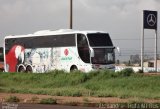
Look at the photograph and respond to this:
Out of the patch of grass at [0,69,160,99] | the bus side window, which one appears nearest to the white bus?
the bus side window

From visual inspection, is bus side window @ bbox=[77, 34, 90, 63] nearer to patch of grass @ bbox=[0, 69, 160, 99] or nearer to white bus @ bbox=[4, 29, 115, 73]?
white bus @ bbox=[4, 29, 115, 73]

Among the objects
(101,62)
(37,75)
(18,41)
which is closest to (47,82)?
(37,75)

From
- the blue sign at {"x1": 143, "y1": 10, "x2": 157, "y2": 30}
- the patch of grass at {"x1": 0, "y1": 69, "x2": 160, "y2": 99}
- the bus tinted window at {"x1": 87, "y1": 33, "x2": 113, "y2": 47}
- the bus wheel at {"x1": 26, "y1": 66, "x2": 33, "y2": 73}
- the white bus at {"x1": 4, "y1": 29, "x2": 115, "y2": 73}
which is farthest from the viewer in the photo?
the blue sign at {"x1": 143, "y1": 10, "x2": 157, "y2": 30}

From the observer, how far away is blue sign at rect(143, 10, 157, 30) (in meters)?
45.7

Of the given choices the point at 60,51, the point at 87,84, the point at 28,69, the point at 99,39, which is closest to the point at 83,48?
the point at 99,39

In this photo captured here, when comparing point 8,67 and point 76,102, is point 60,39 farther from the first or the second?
point 76,102

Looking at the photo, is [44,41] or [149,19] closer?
[44,41]

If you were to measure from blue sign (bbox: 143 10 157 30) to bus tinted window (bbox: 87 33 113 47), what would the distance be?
7987mm

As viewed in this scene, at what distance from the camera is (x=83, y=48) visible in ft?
126

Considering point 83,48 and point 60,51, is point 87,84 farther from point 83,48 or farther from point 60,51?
point 60,51

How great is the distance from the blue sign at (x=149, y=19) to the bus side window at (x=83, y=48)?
9.16m

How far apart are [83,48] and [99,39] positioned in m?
1.44

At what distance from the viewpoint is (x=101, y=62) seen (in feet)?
126

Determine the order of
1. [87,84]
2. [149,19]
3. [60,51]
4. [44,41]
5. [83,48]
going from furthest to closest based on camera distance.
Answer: [149,19] → [44,41] → [60,51] → [83,48] → [87,84]
